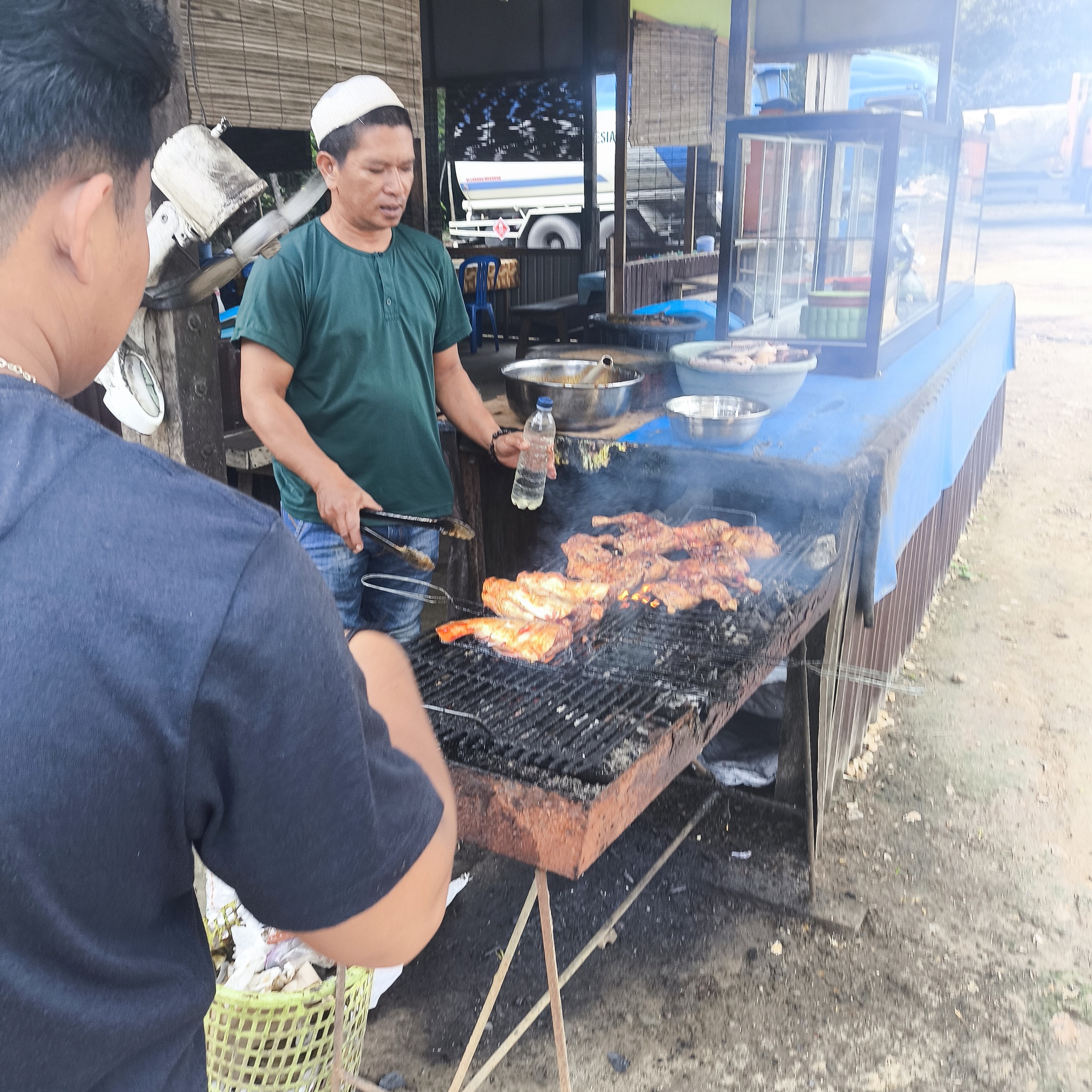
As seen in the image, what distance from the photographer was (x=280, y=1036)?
2.65m

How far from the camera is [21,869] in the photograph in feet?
2.64

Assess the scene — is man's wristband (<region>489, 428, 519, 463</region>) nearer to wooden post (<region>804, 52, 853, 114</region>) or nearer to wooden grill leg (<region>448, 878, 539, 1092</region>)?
wooden grill leg (<region>448, 878, 539, 1092</region>)

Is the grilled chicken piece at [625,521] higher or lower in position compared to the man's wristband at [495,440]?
lower

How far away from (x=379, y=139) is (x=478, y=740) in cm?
226

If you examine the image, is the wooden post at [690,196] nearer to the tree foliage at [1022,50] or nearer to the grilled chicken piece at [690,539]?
the tree foliage at [1022,50]

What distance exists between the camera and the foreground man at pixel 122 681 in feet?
2.61

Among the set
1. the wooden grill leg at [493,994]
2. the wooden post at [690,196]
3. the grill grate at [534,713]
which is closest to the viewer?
the grill grate at [534,713]

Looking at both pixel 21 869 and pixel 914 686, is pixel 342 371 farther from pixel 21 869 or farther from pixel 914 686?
pixel 914 686

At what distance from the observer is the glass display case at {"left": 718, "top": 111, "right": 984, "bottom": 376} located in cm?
450

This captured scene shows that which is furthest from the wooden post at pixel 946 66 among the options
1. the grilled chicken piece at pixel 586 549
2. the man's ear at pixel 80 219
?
the man's ear at pixel 80 219

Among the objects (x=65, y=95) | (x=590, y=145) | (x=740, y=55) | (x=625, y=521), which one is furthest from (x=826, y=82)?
(x=65, y=95)

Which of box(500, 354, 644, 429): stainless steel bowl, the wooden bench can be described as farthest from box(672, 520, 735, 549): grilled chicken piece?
the wooden bench

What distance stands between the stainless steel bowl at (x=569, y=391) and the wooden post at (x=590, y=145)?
27.6 ft

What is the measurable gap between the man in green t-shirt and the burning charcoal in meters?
1.81
